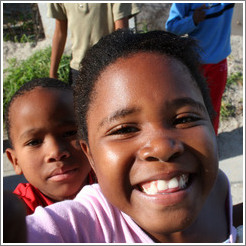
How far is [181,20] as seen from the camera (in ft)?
7.98

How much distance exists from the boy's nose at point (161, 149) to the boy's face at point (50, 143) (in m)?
0.57

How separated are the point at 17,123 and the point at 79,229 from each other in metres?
0.73

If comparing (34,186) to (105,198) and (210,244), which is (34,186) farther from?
(210,244)

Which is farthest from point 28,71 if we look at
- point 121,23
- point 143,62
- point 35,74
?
point 143,62

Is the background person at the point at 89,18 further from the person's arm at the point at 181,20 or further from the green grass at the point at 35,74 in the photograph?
the green grass at the point at 35,74

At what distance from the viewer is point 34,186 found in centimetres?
146

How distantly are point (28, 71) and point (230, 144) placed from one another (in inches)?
124

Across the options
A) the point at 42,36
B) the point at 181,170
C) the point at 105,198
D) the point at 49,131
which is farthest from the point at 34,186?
the point at 42,36

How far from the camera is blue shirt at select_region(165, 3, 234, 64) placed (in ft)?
7.95

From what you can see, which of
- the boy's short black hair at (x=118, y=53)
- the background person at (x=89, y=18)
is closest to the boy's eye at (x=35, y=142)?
the boy's short black hair at (x=118, y=53)

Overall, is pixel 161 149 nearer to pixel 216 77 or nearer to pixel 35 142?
pixel 35 142

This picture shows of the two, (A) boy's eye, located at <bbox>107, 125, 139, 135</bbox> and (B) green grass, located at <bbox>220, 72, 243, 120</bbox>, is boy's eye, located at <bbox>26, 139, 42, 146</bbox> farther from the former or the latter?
(B) green grass, located at <bbox>220, 72, 243, 120</bbox>

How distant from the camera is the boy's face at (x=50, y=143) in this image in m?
1.34

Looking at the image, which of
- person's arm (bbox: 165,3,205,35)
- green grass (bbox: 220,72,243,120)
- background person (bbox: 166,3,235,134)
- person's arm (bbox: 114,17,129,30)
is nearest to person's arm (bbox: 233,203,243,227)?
background person (bbox: 166,3,235,134)
